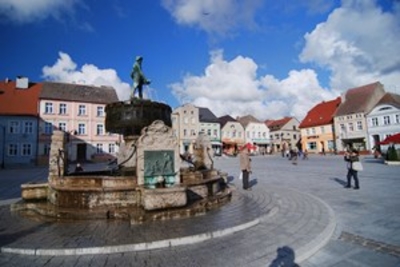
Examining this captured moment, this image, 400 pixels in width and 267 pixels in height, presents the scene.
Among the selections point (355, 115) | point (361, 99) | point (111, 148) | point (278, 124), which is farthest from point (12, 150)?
point (278, 124)

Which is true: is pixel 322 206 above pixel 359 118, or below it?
below

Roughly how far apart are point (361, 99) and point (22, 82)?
57825 millimetres

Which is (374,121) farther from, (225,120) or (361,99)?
(225,120)

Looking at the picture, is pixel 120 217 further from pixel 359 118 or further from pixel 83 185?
pixel 359 118

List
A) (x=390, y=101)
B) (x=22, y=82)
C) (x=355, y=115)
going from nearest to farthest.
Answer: (x=22, y=82) → (x=390, y=101) → (x=355, y=115)

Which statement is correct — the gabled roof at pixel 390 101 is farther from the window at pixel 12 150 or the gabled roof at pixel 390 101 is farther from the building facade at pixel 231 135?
the window at pixel 12 150

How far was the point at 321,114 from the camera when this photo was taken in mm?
55281

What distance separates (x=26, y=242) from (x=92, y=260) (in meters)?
1.58

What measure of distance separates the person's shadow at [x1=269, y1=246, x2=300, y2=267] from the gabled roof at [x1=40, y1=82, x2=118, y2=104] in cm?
4102

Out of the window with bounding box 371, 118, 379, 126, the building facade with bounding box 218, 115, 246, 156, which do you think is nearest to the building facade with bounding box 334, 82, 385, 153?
the window with bounding box 371, 118, 379, 126

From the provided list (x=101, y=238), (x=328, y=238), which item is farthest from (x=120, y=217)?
(x=328, y=238)

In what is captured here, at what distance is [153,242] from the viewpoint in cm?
429

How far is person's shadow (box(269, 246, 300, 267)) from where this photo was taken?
3699mm

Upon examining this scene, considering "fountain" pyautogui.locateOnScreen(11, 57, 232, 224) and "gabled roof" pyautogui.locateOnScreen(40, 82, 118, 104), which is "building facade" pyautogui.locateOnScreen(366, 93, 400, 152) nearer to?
"fountain" pyautogui.locateOnScreen(11, 57, 232, 224)
